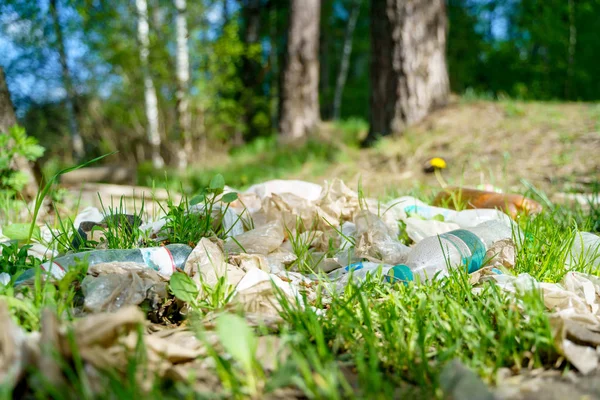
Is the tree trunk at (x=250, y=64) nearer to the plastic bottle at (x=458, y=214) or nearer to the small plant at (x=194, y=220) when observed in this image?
the plastic bottle at (x=458, y=214)

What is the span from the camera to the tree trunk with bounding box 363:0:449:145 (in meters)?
5.62

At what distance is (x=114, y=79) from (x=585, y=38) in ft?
60.2

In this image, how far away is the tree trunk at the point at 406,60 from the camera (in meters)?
5.62

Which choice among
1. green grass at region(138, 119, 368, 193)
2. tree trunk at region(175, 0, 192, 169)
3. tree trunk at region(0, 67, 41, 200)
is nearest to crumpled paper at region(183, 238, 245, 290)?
tree trunk at region(0, 67, 41, 200)

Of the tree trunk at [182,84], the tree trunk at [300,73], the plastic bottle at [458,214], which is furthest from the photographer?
the tree trunk at [182,84]

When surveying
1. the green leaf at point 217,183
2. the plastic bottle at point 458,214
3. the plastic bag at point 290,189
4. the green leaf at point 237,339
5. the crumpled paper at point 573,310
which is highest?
the green leaf at point 217,183

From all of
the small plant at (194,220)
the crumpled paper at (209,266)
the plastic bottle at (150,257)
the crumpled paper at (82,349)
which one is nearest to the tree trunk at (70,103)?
the small plant at (194,220)

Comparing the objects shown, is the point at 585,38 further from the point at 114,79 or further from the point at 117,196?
the point at 117,196

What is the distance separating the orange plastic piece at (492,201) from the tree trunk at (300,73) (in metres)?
5.40

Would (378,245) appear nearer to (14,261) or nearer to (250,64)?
(14,261)

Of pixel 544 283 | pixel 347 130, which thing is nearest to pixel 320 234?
pixel 544 283

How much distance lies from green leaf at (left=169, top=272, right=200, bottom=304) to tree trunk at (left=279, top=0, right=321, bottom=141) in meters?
6.79

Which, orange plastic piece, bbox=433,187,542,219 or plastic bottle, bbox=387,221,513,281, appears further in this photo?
orange plastic piece, bbox=433,187,542,219

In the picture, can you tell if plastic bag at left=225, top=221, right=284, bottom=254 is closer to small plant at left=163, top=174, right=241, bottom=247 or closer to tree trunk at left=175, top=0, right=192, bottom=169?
small plant at left=163, top=174, right=241, bottom=247
